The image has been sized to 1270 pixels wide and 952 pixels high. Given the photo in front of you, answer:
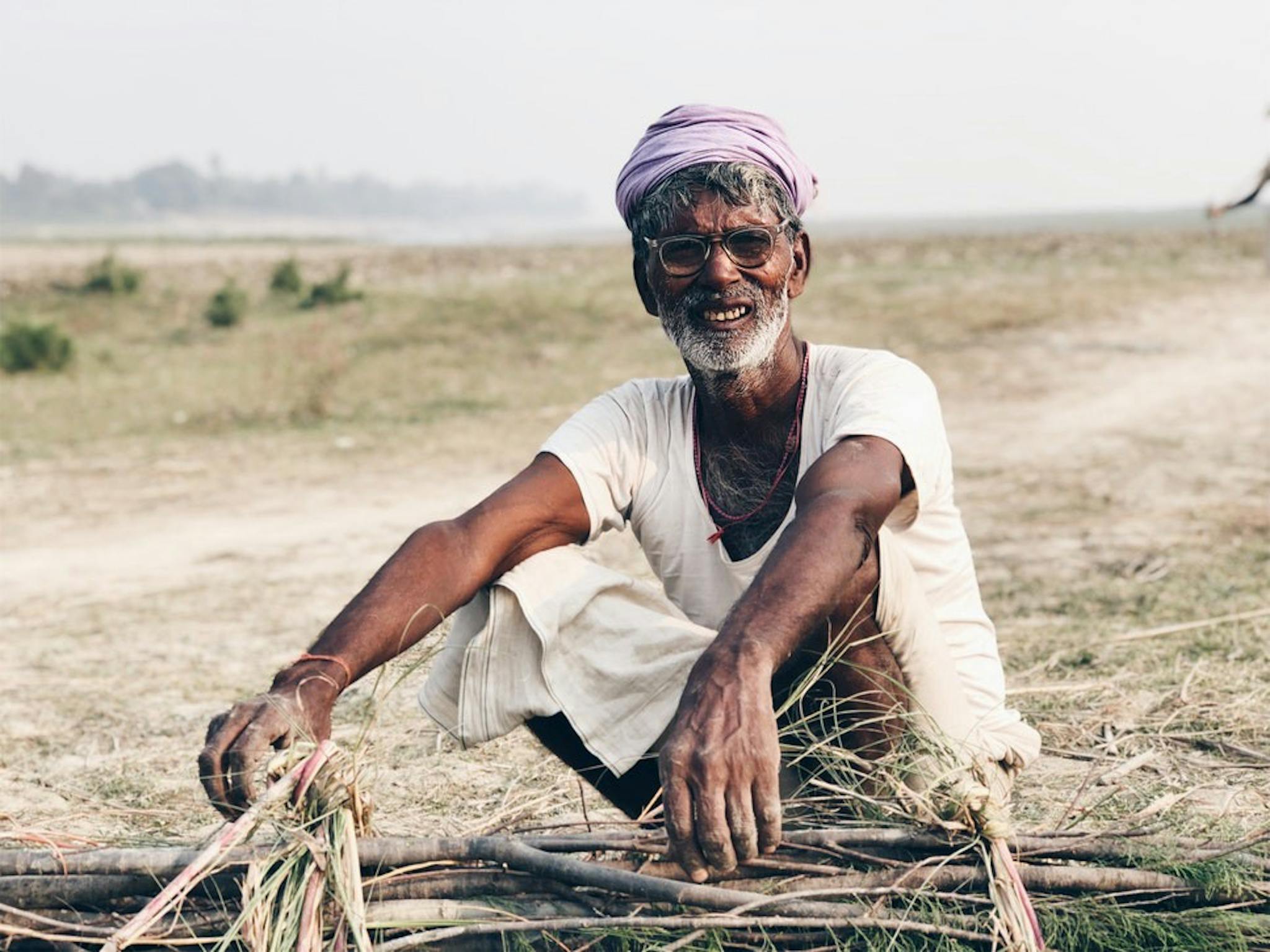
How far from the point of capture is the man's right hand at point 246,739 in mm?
2143

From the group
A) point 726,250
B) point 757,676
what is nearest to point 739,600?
point 757,676

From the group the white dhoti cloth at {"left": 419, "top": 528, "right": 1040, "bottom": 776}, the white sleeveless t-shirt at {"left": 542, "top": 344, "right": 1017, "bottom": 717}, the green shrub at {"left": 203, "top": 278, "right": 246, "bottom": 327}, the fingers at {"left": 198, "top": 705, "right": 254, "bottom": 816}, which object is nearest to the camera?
the fingers at {"left": 198, "top": 705, "right": 254, "bottom": 816}

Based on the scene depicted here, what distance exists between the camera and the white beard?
9.45 ft

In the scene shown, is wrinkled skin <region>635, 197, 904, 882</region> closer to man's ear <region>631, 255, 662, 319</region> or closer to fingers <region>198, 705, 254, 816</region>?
man's ear <region>631, 255, 662, 319</region>

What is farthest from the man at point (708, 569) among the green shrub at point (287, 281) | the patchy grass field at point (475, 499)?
the green shrub at point (287, 281)

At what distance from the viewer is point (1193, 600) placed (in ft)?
17.1

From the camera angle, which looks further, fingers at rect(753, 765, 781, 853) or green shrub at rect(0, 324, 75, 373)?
green shrub at rect(0, 324, 75, 373)

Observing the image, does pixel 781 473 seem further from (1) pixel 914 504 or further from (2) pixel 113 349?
(2) pixel 113 349

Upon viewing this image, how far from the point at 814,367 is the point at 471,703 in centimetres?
100

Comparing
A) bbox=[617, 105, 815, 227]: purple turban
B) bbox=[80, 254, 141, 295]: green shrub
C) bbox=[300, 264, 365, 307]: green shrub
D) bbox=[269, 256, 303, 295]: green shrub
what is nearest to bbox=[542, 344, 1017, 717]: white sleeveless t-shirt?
bbox=[617, 105, 815, 227]: purple turban

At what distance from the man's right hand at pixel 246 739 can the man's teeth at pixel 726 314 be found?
1.14m

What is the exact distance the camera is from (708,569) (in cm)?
291

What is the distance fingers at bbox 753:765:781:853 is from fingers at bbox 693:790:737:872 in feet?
0.17

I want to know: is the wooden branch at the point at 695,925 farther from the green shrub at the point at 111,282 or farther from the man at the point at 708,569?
the green shrub at the point at 111,282
